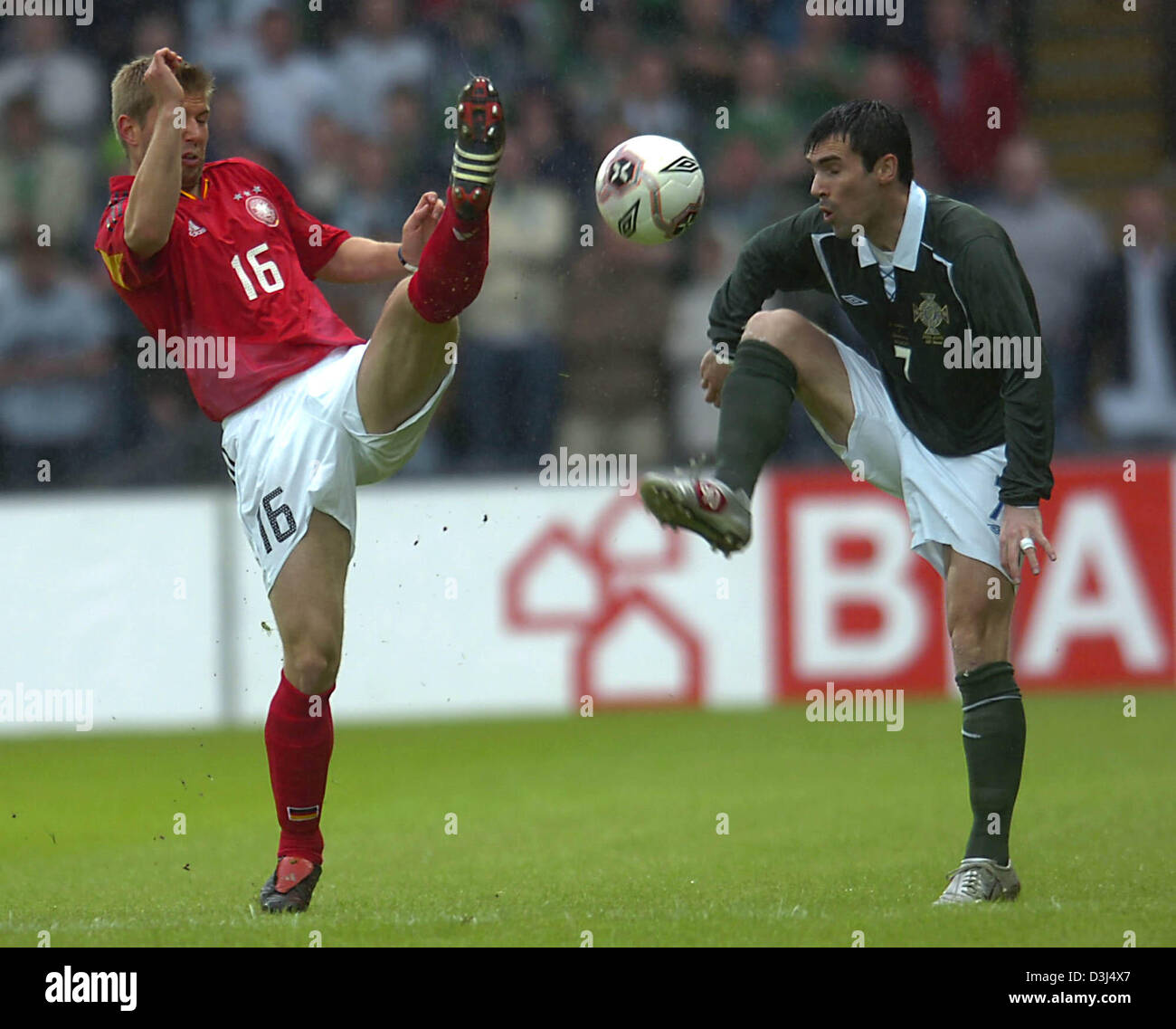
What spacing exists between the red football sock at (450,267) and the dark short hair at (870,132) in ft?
3.20

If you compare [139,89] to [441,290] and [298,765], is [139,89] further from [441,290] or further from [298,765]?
[298,765]

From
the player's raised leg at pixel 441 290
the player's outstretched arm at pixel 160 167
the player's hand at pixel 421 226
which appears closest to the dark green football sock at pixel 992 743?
the player's raised leg at pixel 441 290

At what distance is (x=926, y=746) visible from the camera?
906cm

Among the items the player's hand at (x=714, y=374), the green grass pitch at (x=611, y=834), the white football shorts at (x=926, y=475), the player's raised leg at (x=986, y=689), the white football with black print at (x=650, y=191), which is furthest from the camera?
the player's hand at (x=714, y=374)

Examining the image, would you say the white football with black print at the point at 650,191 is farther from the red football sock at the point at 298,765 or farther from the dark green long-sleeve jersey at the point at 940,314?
the red football sock at the point at 298,765

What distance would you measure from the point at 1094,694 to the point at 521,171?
13.9ft

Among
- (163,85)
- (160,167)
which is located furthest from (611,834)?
(163,85)

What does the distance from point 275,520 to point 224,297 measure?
68 cm

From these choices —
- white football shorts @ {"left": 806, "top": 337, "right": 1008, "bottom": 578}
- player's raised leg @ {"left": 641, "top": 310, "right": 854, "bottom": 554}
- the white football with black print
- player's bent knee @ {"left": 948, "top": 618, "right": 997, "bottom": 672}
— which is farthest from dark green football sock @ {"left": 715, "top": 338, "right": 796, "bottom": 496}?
player's bent knee @ {"left": 948, "top": 618, "right": 997, "bottom": 672}

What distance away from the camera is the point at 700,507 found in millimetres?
4801

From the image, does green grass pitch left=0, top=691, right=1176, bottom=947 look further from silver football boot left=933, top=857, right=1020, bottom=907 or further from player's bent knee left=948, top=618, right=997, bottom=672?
player's bent knee left=948, top=618, right=997, bottom=672

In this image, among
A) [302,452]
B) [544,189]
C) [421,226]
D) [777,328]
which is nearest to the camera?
[302,452]

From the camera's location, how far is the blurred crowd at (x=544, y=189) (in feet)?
34.4

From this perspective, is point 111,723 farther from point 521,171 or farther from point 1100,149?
point 1100,149
